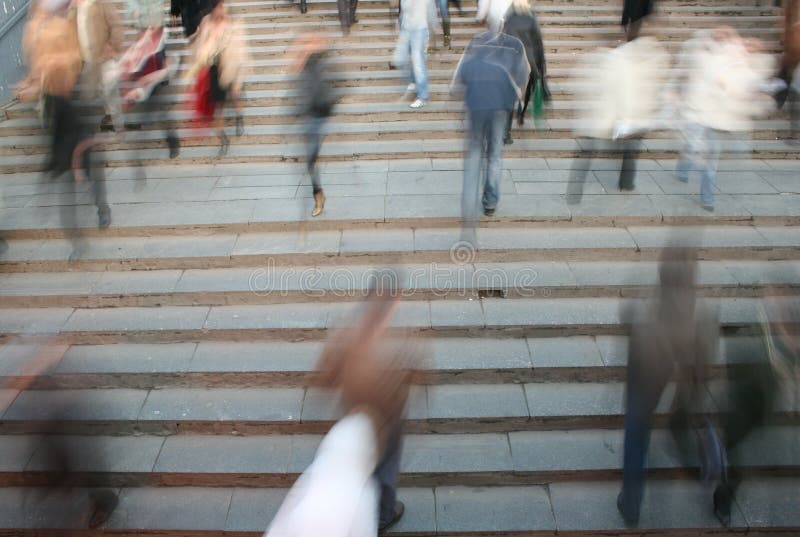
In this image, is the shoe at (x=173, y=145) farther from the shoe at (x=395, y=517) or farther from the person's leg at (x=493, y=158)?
the shoe at (x=395, y=517)

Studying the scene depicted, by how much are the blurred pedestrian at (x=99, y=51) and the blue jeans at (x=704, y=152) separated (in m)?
6.08

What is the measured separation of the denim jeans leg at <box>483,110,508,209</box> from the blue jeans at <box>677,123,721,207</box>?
180 centimetres

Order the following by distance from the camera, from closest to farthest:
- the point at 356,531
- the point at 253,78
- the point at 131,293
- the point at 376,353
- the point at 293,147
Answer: the point at 356,531 < the point at 376,353 < the point at 131,293 < the point at 293,147 < the point at 253,78

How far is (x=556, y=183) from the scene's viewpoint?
626cm

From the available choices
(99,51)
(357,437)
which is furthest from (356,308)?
(99,51)

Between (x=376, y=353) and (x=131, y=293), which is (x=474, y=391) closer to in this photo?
(x=376, y=353)

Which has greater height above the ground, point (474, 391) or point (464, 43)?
point (464, 43)

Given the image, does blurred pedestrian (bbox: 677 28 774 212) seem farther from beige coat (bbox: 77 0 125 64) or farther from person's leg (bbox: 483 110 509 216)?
beige coat (bbox: 77 0 125 64)

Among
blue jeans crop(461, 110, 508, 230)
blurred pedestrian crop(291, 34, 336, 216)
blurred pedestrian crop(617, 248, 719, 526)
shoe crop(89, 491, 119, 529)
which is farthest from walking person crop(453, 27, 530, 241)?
shoe crop(89, 491, 119, 529)

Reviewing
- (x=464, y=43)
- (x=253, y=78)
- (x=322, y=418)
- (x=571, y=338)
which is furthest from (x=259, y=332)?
(x=464, y=43)

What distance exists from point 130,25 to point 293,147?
405cm

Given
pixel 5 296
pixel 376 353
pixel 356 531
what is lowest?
pixel 5 296

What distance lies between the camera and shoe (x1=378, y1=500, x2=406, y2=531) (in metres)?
3.75

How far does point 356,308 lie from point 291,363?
1.46 metres
